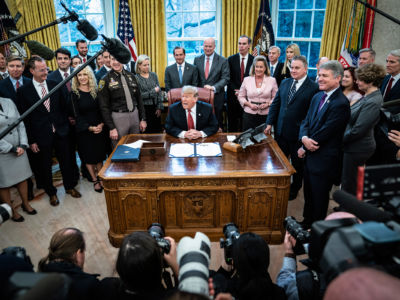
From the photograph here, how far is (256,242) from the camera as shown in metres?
1.21

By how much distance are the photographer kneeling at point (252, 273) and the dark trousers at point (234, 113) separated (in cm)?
354

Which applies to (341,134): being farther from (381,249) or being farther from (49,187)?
(49,187)

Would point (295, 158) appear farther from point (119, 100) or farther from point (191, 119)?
point (119, 100)

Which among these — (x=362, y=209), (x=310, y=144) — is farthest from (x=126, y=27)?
(x=362, y=209)

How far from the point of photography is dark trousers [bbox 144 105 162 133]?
4.18m

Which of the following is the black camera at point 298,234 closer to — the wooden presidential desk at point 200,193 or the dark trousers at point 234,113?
the wooden presidential desk at point 200,193

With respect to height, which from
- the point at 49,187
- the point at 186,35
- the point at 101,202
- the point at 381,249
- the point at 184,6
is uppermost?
the point at 184,6

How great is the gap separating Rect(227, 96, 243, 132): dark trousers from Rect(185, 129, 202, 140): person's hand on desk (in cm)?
181

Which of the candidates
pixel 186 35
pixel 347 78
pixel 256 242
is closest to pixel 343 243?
pixel 256 242

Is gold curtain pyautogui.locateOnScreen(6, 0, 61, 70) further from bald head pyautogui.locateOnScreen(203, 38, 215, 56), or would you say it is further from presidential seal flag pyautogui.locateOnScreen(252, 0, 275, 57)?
presidential seal flag pyautogui.locateOnScreen(252, 0, 275, 57)

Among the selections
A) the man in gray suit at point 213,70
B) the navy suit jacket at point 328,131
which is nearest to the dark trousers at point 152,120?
the man in gray suit at point 213,70

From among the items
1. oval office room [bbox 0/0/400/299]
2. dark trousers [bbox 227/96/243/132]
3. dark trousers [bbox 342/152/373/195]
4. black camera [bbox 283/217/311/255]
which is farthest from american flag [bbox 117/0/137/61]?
black camera [bbox 283/217/311/255]

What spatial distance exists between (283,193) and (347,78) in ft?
4.85

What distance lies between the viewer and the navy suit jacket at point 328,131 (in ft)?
7.29
